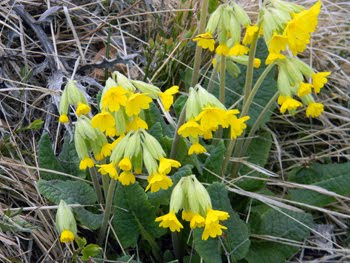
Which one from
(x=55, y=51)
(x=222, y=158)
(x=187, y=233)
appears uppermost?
(x=55, y=51)

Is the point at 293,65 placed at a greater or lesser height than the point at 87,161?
greater

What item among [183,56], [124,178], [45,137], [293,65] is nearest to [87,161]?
[124,178]

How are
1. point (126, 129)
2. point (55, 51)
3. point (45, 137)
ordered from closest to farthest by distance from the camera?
point (126, 129) → point (45, 137) → point (55, 51)

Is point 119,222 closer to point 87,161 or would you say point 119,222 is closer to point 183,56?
point 87,161

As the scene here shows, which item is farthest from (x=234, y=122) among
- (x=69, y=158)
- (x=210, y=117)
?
(x=69, y=158)

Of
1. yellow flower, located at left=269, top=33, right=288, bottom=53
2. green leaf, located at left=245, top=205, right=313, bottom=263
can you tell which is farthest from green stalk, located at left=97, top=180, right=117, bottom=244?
yellow flower, located at left=269, top=33, right=288, bottom=53

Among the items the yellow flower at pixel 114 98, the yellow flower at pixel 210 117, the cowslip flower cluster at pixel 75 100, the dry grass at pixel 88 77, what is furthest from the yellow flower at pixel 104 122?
the dry grass at pixel 88 77

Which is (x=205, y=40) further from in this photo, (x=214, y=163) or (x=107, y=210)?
(x=107, y=210)

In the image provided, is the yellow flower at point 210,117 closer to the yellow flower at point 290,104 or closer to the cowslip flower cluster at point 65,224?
the yellow flower at point 290,104
